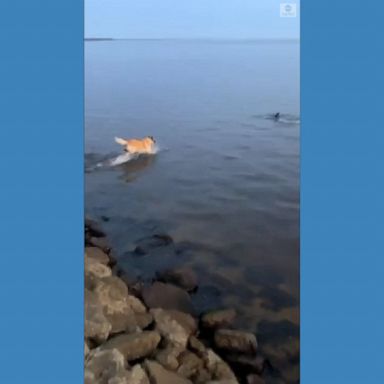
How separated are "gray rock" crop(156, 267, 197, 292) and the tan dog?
1.89 feet

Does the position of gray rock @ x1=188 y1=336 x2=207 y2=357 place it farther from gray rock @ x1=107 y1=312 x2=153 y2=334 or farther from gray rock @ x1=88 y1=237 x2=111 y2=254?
gray rock @ x1=88 y1=237 x2=111 y2=254

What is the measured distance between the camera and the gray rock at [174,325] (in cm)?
287

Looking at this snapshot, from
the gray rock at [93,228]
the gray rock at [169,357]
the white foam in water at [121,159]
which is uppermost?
the white foam in water at [121,159]

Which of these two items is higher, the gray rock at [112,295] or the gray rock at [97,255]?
the gray rock at [97,255]

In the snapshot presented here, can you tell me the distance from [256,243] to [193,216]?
32 cm

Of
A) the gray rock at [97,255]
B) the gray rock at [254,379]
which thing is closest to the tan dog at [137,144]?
the gray rock at [97,255]

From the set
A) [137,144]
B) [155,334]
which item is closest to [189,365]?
[155,334]

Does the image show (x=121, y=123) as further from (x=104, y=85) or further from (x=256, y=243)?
(x=256, y=243)

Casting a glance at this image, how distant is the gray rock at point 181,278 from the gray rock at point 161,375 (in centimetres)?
38

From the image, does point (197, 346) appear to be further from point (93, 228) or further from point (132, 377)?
point (93, 228)

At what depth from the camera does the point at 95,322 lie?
2.85 m

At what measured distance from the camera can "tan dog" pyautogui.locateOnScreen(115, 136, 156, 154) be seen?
3.03 meters

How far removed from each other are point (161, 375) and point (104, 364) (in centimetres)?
25

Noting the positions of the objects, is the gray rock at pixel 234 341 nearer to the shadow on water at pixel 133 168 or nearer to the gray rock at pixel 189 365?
the gray rock at pixel 189 365
